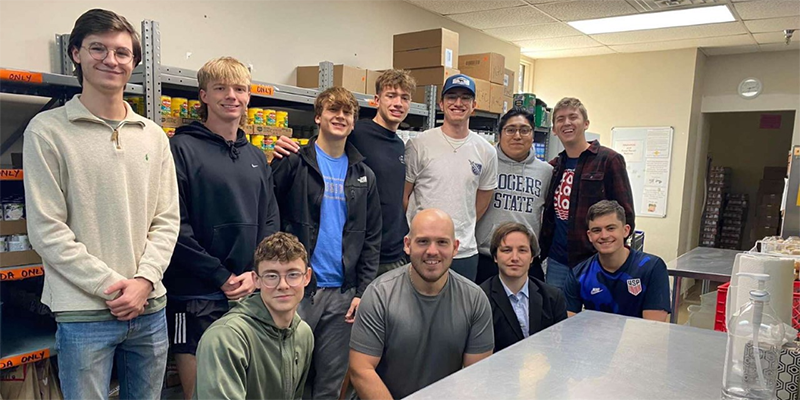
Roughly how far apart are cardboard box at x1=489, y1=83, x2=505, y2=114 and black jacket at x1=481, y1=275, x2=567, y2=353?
225 centimetres

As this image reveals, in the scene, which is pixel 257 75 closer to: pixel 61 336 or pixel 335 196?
pixel 335 196

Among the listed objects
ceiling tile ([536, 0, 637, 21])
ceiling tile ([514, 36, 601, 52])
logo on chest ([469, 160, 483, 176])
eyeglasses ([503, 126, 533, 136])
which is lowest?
logo on chest ([469, 160, 483, 176])

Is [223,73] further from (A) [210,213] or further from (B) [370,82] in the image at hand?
(B) [370,82]

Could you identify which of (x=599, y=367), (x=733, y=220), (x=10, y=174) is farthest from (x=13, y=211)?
(x=733, y=220)

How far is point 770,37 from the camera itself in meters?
5.50

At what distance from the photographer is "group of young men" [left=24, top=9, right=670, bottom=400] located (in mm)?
1551

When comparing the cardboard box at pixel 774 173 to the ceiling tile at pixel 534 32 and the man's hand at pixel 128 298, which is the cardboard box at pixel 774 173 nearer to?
the ceiling tile at pixel 534 32

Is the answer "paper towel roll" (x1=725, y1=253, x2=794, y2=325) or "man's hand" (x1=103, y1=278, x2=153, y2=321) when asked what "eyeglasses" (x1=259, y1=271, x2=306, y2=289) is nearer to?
"man's hand" (x1=103, y1=278, x2=153, y2=321)

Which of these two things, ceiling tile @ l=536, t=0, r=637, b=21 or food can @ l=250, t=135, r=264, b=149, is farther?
ceiling tile @ l=536, t=0, r=637, b=21

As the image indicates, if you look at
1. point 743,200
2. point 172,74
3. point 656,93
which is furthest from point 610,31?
point 172,74

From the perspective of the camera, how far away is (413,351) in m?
1.82

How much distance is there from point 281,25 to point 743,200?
727 centimetres

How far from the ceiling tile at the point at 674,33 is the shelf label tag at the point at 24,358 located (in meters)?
5.48

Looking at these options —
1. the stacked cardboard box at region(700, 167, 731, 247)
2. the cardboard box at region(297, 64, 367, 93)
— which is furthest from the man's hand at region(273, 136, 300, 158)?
the stacked cardboard box at region(700, 167, 731, 247)
